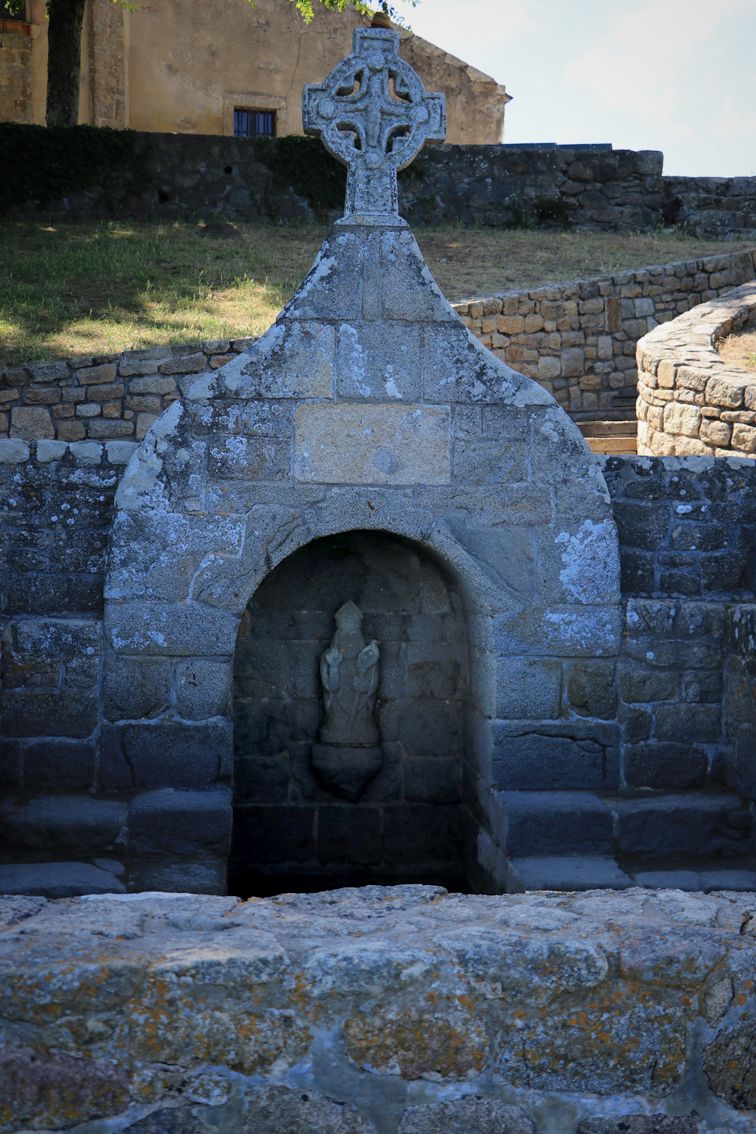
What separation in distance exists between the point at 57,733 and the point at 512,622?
187 centimetres

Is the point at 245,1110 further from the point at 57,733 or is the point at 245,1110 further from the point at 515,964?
the point at 57,733

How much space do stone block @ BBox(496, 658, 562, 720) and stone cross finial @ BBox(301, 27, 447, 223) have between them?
1.86 meters

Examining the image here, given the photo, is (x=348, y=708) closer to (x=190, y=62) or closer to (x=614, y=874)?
(x=614, y=874)

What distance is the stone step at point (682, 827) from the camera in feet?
16.4

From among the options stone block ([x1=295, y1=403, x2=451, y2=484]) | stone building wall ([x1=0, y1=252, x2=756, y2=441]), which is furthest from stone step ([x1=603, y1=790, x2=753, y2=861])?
stone building wall ([x1=0, y1=252, x2=756, y2=441])

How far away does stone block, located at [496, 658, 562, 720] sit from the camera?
5.09m

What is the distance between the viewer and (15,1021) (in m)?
2.51

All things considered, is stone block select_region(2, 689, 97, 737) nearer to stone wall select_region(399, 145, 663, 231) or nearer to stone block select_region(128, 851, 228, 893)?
stone block select_region(128, 851, 228, 893)

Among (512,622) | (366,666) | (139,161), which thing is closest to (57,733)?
(366,666)

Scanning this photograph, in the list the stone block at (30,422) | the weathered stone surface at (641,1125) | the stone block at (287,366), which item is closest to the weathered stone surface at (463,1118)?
the weathered stone surface at (641,1125)

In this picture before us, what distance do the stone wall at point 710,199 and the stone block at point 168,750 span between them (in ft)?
49.2

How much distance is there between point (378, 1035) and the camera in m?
2.58

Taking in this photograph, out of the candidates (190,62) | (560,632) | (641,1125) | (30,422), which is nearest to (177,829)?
(560,632)

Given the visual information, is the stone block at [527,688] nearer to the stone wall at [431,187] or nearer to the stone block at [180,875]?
the stone block at [180,875]
